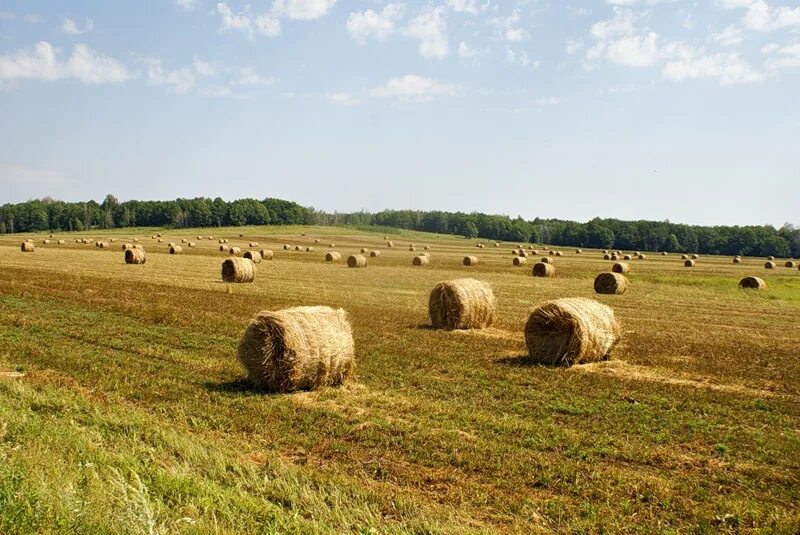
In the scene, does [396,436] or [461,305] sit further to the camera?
[461,305]

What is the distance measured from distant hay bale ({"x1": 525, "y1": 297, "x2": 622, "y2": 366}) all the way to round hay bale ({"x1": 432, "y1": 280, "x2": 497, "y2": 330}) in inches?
193

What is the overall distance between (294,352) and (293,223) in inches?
6746

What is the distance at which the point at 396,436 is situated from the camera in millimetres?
9750

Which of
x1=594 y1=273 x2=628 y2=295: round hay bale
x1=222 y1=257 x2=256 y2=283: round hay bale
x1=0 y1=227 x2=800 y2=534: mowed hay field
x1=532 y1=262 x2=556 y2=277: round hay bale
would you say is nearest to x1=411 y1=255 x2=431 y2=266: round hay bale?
x1=532 y1=262 x2=556 y2=277: round hay bale

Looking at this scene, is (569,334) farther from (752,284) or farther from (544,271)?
(544,271)

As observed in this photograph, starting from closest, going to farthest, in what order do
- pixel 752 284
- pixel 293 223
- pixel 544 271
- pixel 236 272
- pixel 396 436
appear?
1. pixel 396 436
2. pixel 236 272
3. pixel 752 284
4. pixel 544 271
5. pixel 293 223

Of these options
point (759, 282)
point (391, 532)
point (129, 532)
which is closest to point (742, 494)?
point (391, 532)

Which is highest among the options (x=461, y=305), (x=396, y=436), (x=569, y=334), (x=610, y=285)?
(x=461, y=305)

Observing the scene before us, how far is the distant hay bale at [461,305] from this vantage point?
21781 millimetres

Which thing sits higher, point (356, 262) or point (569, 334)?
point (356, 262)

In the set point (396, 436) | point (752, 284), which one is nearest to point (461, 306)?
point (396, 436)

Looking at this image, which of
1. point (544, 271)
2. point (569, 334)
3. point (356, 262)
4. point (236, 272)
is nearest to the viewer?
point (569, 334)

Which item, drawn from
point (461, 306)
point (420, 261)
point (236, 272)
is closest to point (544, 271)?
point (420, 261)

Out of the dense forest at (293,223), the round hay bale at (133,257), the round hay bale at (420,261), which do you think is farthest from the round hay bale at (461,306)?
the dense forest at (293,223)
